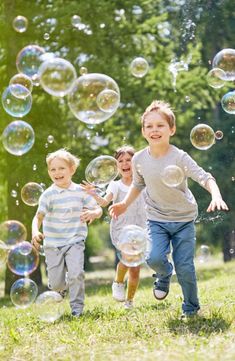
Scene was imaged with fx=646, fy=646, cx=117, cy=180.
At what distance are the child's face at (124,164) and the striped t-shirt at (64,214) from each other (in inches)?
34.0

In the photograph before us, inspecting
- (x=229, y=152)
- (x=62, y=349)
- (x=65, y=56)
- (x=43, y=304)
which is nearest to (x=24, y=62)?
(x=43, y=304)

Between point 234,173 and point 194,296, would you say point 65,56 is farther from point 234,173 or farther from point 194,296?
point 194,296

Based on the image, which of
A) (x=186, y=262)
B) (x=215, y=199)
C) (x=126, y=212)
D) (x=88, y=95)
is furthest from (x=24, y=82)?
(x=215, y=199)

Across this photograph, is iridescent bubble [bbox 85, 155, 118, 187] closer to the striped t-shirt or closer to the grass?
the striped t-shirt

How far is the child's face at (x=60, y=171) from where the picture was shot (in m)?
5.57

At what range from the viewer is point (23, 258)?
19.7ft

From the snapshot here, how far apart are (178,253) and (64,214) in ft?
3.91

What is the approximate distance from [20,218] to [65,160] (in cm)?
726

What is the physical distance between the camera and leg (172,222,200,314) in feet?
15.6

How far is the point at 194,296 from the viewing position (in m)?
4.84

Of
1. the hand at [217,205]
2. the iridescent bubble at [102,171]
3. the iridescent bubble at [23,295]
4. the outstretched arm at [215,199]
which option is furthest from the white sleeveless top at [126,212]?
the hand at [217,205]

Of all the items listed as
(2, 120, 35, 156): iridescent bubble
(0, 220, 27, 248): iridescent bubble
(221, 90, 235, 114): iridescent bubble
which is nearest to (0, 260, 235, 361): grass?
(0, 220, 27, 248): iridescent bubble

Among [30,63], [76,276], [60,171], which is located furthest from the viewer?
[30,63]

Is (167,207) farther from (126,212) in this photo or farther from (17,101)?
(17,101)
